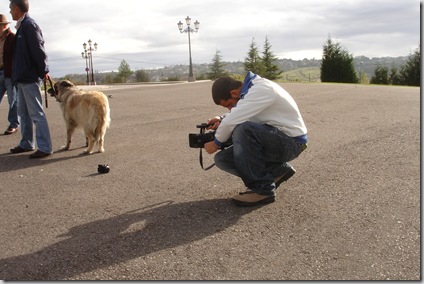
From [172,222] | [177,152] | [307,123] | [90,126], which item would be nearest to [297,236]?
[172,222]

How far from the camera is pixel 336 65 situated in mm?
44156

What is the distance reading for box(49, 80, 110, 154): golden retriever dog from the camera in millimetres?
6967

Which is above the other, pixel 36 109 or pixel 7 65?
pixel 7 65

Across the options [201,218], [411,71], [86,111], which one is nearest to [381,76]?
[411,71]

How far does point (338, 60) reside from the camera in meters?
44.2

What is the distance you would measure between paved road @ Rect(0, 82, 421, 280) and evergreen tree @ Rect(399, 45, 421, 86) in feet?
132

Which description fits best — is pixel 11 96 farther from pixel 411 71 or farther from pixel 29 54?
pixel 411 71

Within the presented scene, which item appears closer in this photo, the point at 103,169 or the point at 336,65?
the point at 103,169

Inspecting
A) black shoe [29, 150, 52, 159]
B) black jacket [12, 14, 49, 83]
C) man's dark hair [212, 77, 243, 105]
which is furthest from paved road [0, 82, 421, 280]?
black jacket [12, 14, 49, 83]

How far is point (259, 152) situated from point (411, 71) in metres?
45.4

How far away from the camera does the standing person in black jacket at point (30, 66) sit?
647 cm

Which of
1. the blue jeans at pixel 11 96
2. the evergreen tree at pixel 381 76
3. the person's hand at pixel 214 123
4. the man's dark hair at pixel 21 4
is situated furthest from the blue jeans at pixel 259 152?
the evergreen tree at pixel 381 76

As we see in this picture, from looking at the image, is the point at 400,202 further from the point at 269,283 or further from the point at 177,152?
the point at 177,152

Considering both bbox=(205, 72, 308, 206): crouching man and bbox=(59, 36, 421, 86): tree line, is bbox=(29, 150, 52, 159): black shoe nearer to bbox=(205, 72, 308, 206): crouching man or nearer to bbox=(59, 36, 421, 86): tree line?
bbox=(205, 72, 308, 206): crouching man
